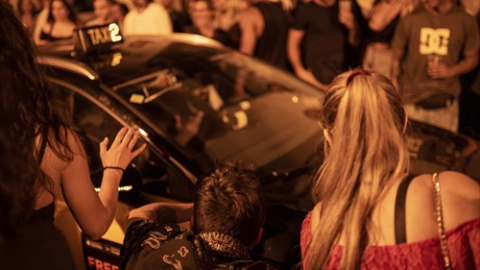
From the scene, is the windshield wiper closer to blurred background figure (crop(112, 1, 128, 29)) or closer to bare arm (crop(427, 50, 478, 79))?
bare arm (crop(427, 50, 478, 79))

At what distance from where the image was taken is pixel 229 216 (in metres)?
1.90

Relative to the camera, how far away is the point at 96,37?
343cm

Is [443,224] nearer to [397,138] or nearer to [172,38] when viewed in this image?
[397,138]

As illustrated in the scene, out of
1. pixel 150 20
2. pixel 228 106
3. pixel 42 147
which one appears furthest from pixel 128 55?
pixel 150 20

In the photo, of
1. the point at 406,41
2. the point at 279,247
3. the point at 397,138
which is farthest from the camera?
the point at 406,41

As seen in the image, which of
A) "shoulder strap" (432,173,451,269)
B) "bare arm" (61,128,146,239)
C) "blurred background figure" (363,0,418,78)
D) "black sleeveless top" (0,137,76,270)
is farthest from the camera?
"blurred background figure" (363,0,418,78)

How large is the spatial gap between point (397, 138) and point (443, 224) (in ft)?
0.91

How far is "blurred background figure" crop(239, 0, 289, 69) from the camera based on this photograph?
5781 mm

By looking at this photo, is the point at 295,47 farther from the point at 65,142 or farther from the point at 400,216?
the point at 400,216

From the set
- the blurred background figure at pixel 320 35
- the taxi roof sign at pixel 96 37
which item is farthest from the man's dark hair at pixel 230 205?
the blurred background figure at pixel 320 35

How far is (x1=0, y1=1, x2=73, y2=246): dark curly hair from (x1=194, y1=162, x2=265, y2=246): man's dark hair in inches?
18.2

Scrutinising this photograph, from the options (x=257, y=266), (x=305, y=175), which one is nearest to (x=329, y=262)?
(x=257, y=266)

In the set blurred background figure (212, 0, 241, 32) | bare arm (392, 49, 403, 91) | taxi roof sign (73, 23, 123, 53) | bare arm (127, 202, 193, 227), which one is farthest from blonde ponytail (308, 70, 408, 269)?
blurred background figure (212, 0, 241, 32)

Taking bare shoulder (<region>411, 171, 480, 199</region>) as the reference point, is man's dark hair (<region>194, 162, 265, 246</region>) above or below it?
below
